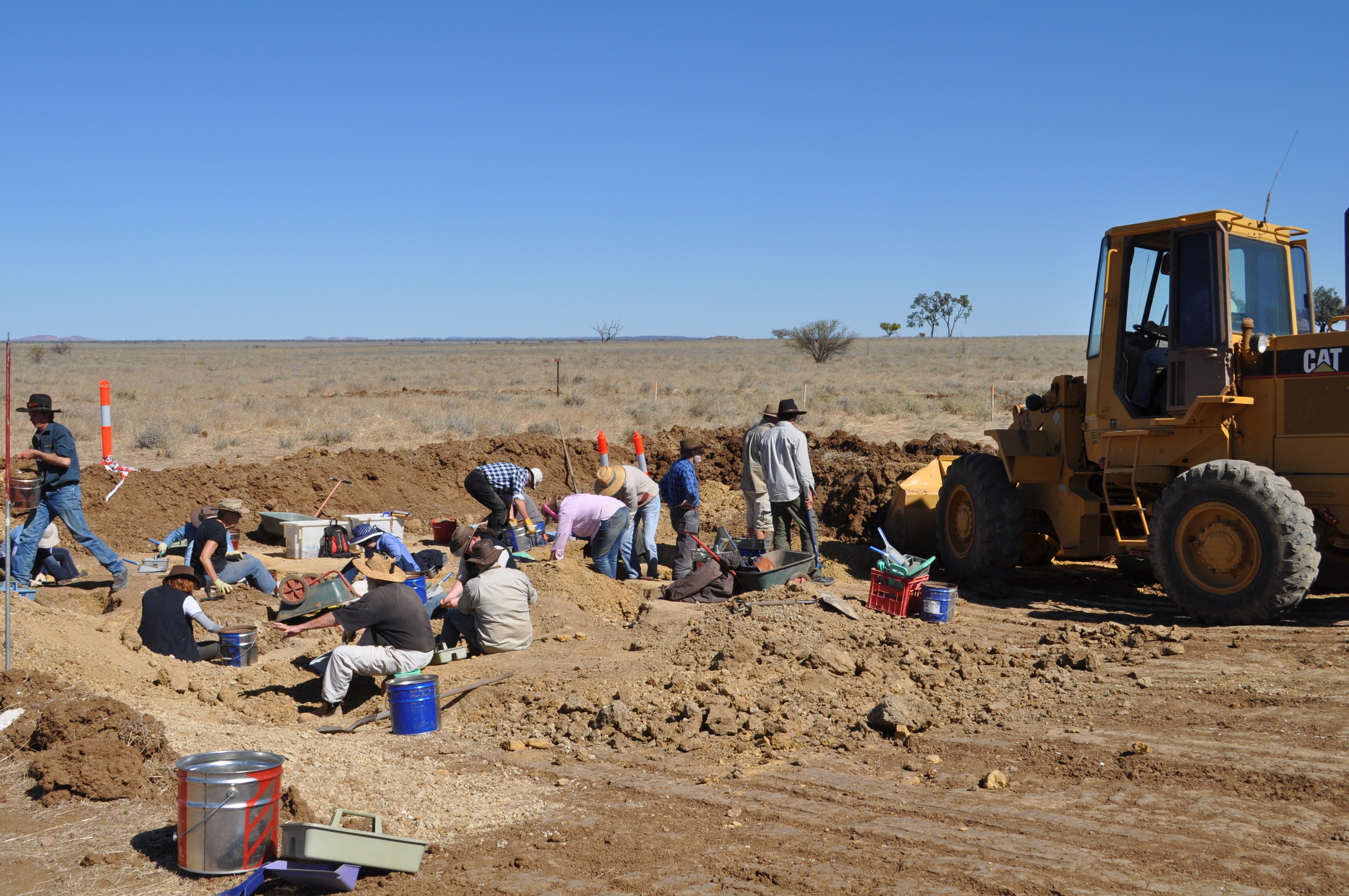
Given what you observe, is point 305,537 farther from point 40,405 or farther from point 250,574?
point 40,405

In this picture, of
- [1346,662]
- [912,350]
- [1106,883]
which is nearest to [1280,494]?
[1346,662]

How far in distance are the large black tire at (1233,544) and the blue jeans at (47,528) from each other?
9625 millimetres

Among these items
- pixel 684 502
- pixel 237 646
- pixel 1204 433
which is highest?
pixel 1204 433

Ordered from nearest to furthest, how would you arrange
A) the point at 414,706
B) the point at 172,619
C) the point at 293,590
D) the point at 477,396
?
the point at 414,706 < the point at 172,619 < the point at 293,590 < the point at 477,396

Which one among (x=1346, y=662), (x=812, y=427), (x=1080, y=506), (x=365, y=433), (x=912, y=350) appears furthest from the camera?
(x=912, y=350)

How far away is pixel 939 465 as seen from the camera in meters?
12.7

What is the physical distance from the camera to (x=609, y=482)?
10781 millimetres

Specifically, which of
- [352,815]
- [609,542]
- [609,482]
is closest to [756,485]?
[609,482]

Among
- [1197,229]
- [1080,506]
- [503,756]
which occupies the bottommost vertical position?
[503,756]

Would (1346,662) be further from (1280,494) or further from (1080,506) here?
(1080,506)

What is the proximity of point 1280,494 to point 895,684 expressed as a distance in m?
3.22

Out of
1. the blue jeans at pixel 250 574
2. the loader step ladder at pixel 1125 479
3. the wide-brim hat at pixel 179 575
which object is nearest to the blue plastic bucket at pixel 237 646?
the wide-brim hat at pixel 179 575

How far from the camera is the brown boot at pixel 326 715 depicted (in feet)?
23.4

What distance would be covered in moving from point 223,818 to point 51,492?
7121 mm
